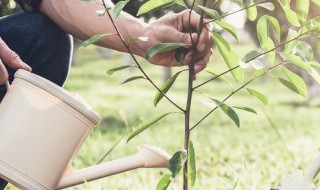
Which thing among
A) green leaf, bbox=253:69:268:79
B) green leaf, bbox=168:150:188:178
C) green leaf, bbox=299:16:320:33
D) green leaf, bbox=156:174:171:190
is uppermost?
green leaf, bbox=299:16:320:33

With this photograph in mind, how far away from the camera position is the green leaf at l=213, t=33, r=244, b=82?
107 cm

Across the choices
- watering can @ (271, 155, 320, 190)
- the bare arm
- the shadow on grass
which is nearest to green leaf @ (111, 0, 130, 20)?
the bare arm

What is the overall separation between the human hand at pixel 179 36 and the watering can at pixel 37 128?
245 mm

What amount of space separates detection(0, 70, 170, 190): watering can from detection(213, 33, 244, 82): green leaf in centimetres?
28

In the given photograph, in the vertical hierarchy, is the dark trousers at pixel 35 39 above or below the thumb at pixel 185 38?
below

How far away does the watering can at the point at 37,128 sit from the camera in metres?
1.13

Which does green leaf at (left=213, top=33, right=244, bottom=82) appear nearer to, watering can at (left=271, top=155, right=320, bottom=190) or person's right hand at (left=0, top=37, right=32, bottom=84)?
watering can at (left=271, top=155, right=320, bottom=190)

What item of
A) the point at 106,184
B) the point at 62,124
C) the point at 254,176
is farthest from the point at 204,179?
the point at 62,124

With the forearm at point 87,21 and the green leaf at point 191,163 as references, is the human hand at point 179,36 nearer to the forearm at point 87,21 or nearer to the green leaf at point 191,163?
the forearm at point 87,21

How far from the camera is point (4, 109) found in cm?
117

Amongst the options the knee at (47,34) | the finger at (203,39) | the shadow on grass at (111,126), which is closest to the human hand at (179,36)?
the finger at (203,39)

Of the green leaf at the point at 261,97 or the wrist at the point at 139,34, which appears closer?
the green leaf at the point at 261,97

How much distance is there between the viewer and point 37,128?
3.72 ft

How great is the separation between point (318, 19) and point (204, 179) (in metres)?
1.36
